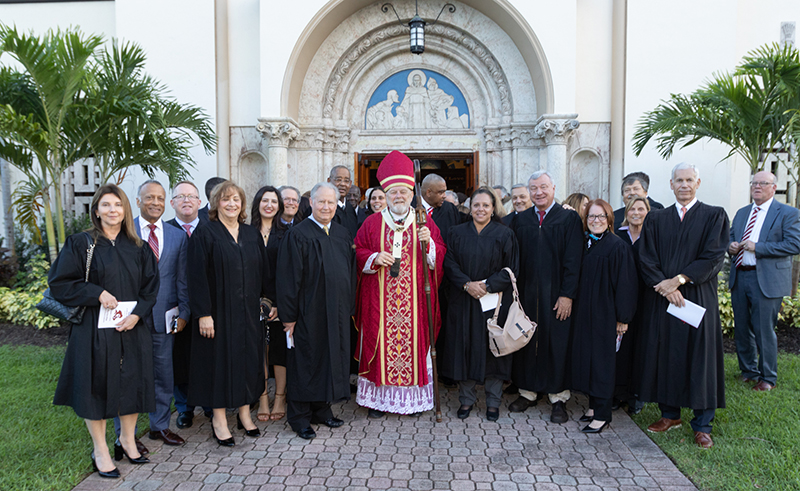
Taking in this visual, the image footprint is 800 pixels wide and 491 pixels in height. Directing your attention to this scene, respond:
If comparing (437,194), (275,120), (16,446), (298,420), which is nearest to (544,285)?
(437,194)

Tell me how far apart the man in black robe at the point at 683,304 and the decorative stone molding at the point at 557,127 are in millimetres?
4672

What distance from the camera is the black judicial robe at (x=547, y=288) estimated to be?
14.6 ft

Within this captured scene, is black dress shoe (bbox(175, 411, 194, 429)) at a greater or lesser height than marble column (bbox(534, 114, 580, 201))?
lesser

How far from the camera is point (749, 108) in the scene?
6.60m

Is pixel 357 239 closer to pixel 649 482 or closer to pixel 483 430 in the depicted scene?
pixel 483 430

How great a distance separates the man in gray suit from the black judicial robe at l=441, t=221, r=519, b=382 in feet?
8.41

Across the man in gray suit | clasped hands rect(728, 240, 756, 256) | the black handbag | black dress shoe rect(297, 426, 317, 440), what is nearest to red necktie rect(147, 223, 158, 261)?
the black handbag

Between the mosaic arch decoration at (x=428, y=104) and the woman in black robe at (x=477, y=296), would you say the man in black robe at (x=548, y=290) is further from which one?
the mosaic arch decoration at (x=428, y=104)

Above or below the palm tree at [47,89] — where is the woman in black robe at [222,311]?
below

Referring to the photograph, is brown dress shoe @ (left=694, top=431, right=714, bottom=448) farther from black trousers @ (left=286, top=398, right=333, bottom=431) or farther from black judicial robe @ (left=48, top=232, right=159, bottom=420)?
black judicial robe @ (left=48, top=232, right=159, bottom=420)

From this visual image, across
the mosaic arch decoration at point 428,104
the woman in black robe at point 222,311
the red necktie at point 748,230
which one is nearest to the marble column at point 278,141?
the mosaic arch decoration at point 428,104

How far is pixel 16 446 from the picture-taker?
381cm

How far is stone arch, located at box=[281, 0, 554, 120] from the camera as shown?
860 cm

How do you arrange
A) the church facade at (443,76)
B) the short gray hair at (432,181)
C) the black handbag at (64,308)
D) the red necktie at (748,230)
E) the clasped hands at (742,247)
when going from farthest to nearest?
the church facade at (443,76) → the short gray hair at (432,181) → the red necktie at (748,230) → the clasped hands at (742,247) → the black handbag at (64,308)
